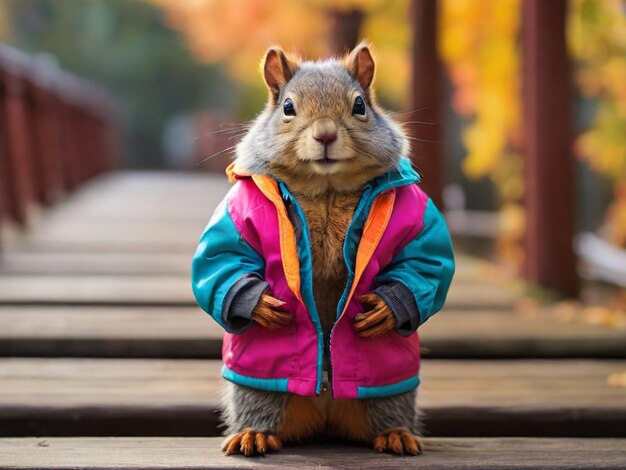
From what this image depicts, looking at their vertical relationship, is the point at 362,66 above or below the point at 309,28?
below

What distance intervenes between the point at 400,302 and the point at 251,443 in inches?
19.3

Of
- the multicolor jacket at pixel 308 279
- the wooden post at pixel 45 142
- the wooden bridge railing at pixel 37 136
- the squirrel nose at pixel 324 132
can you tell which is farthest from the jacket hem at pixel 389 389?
the wooden post at pixel 45 142

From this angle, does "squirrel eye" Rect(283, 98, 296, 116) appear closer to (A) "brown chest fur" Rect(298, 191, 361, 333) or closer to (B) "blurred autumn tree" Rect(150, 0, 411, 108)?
(A) "brown chest fur" Rect(298, 191, 361, 333)

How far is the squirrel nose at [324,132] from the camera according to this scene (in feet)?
5.83

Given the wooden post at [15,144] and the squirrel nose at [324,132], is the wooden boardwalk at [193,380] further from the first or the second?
the wooden post at [15,144]

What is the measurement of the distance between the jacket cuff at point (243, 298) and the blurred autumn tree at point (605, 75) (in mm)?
4866

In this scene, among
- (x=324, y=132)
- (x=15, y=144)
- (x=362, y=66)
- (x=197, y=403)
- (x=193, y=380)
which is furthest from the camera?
(x=15, y=144)

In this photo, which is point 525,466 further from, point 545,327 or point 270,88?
point 545,327

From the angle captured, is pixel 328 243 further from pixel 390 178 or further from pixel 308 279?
pixel 390 178

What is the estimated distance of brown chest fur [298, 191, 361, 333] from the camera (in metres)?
1.92

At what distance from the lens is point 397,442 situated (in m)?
1.97

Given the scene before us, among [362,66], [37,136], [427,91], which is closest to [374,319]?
[362,66]

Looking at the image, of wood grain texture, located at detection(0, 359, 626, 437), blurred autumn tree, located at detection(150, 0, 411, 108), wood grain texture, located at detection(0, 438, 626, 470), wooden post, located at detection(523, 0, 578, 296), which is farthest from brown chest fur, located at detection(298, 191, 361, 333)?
blurred autumn tree, located at detection(150, 0, 411, 108)

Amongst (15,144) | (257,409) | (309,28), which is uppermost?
(309,28)
